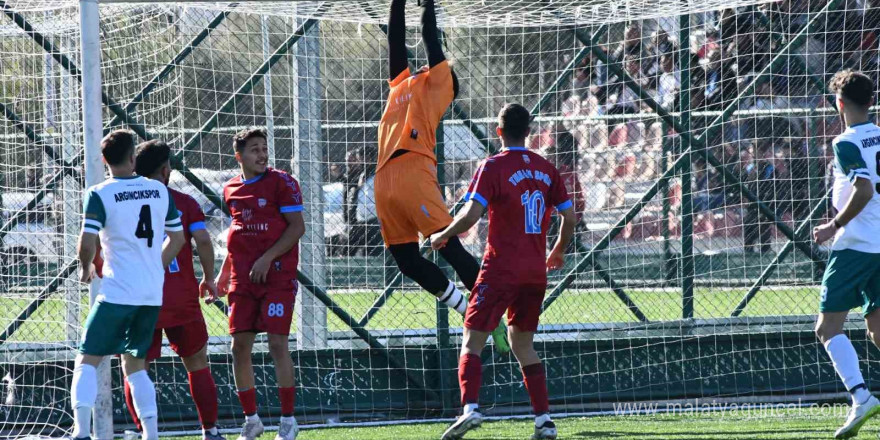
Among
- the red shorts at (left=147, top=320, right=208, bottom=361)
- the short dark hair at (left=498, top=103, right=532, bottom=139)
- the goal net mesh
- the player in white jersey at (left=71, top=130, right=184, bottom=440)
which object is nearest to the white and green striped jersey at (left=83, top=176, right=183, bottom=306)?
the player in white jersey at (left=71, top=130, right=184, bottom=440)

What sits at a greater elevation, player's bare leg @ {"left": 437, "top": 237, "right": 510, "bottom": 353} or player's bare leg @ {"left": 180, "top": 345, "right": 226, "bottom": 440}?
player's bare leg @ {"left": 437, "top": 237, "right": 510, "bottom": 353}

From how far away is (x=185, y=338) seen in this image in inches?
233

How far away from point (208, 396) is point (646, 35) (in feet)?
14.8

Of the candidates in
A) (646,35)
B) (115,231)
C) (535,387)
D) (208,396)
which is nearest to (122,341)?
(115,231)

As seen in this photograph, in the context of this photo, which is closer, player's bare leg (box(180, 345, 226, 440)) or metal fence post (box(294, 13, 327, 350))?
player's bare leg (box(180, 345, 226, 440))

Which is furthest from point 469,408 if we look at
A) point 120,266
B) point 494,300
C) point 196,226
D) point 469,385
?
point 120,266

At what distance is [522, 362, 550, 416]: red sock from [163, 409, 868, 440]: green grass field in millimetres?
393

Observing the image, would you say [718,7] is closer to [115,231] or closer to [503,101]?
[503,101]

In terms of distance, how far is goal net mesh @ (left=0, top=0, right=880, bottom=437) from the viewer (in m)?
7.42

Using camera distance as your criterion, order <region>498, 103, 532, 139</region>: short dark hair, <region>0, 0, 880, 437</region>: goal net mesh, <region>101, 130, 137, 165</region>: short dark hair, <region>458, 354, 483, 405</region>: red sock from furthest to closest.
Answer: <region>0, 0, 880, 437</region>: goal net mesh → <region>498, 103, 532, 139</region>: short dark hair → <region>458, 354, 483, 405</region>: red sock → <region>101, 130, 137, 165</region>: short dark hair

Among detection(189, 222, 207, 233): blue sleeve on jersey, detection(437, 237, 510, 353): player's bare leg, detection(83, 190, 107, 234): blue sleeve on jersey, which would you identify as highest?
detection(189, 222, 207, 233): blue sleeve on jersey

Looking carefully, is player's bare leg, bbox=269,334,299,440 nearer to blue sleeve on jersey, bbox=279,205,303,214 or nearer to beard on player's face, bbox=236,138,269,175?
blue sleeve on jersey, bbox=279,205,303,214

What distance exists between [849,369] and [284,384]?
9.77 feet

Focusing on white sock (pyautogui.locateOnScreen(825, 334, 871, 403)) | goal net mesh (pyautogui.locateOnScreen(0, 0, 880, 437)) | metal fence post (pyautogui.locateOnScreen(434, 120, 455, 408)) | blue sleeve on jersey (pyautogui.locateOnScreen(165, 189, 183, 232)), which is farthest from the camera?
metal fence post (pyautogui.locateOnScreen(434, 120, 455, 408))
